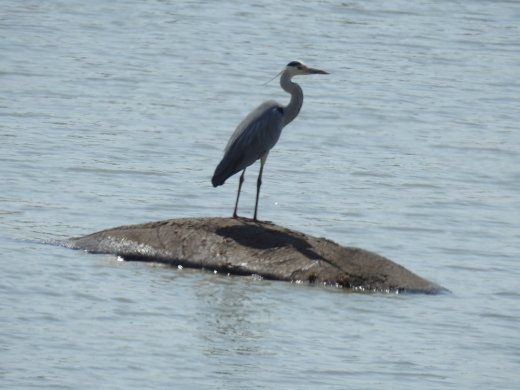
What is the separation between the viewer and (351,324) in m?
12.1

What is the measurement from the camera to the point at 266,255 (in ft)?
42.1

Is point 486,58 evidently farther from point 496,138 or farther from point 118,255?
point 118,255

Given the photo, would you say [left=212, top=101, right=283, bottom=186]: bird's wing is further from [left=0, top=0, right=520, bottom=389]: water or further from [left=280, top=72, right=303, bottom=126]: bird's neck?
[left=0, top=0, right=520, bottom=389]: water

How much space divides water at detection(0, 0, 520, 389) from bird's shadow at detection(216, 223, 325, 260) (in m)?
0.34

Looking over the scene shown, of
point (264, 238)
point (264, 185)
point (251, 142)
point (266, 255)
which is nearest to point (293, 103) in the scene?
point (251, 142)

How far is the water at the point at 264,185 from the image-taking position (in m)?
11.3

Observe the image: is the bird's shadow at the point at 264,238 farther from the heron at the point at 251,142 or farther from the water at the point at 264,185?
the heron at the point at 251,142

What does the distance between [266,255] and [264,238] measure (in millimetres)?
154

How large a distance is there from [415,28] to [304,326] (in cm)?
2071

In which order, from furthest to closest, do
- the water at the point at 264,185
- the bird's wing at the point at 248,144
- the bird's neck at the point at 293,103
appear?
the bird's neck at the point at 293,103, the bird's wing at the point at 248,144, the water at the point at 264,185

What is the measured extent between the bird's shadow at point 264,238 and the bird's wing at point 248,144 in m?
0.72

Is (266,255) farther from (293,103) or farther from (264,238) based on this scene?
(293,103)

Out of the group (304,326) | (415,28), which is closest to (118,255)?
(304,326)

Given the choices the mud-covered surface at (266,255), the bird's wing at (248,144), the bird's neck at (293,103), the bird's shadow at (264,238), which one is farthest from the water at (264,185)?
the bird's neck at (293,103)
